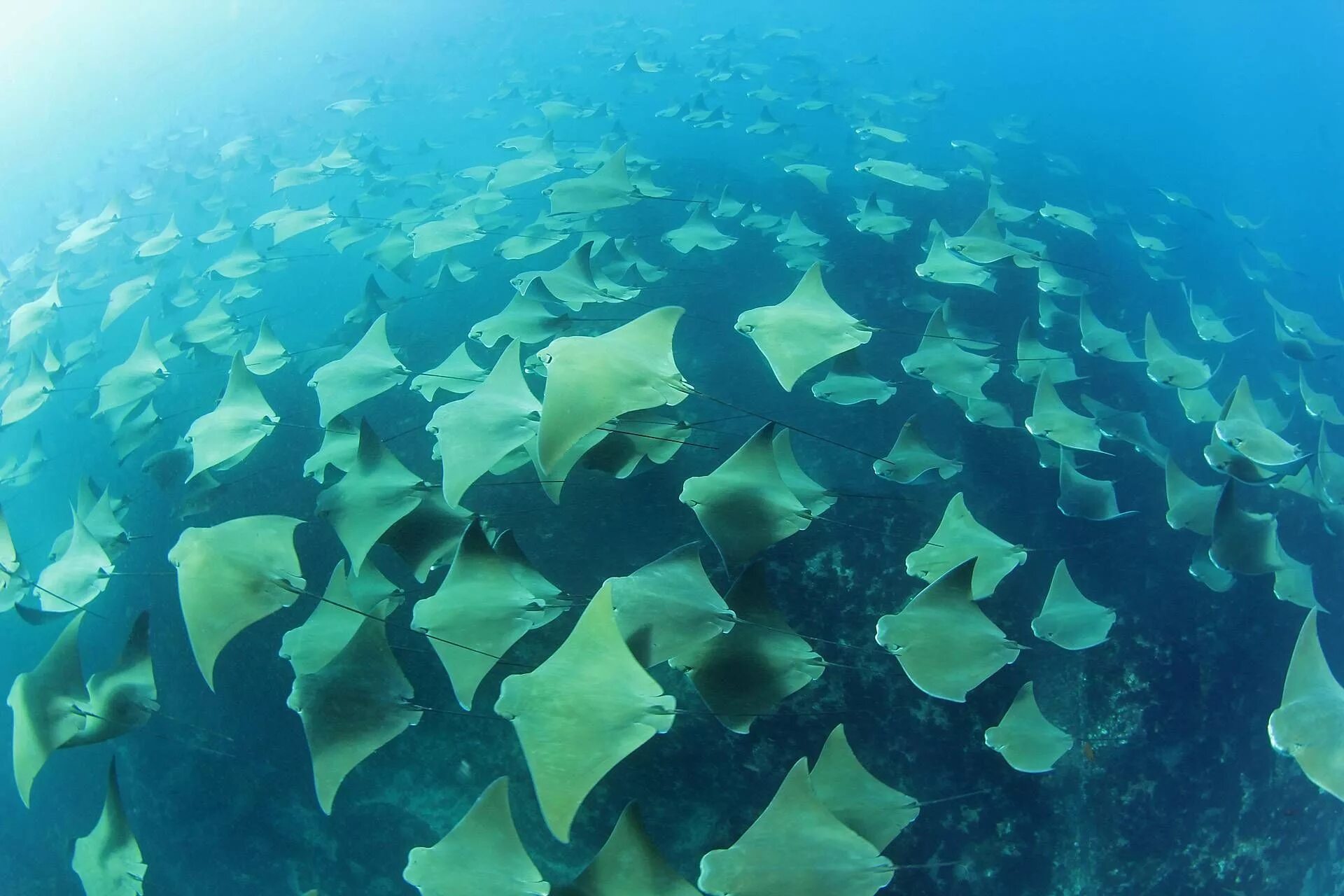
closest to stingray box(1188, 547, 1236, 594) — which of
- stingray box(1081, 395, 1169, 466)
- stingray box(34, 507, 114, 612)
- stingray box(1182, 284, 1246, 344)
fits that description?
stingray box(1081, 395, 1169, 466)

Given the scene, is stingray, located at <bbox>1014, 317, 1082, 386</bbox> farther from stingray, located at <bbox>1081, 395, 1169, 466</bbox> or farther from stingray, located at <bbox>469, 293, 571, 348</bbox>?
stingray, located at <bbox>469, 293, 571, 348</bbox>

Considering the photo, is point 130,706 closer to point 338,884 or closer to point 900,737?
point 338,884

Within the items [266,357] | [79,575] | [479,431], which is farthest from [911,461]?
[79,575]

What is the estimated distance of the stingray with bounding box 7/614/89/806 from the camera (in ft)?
12.0

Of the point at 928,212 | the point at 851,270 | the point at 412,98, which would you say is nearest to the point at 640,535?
the point at 851,270

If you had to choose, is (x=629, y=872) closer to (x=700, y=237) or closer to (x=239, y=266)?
(x=700, y=237)

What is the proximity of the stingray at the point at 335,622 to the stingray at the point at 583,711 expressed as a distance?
1199mm

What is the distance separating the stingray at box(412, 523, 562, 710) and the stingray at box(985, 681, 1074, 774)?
8.58 feet

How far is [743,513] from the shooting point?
344 centimetres

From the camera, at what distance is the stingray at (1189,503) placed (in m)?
4.69

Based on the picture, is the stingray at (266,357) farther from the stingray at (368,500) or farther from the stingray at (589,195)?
the stingray at (589,195)

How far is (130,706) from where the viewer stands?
3.75m

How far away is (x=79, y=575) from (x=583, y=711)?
4.82 meters

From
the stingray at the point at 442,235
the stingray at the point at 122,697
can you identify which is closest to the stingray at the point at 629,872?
the stingray at the point at 122,697
